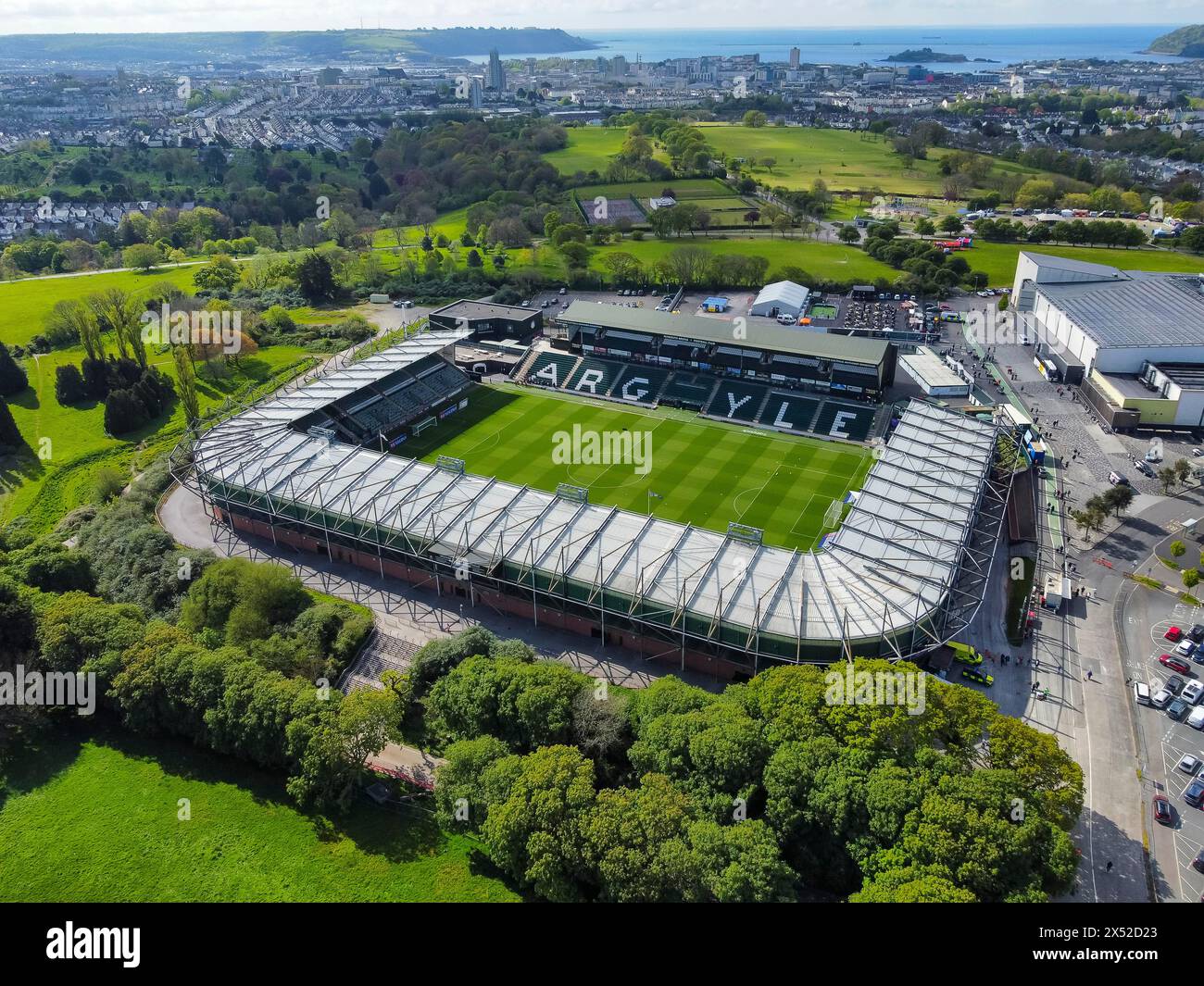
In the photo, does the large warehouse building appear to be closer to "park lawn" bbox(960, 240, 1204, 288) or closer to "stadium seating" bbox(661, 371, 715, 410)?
"park lawn" bbox(960, 240, 1204, 288)

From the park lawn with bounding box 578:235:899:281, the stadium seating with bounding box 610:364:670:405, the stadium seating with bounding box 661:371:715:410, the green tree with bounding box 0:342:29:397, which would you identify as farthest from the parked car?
the green tree with bounding box 0:342:29:397

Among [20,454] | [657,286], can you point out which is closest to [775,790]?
[20,454]

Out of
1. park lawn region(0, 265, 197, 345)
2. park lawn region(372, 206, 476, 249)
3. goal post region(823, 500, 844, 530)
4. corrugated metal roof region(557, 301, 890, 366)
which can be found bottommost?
goal post region(823, 500, 844, 530)

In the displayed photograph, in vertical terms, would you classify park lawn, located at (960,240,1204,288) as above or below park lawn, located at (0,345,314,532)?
above

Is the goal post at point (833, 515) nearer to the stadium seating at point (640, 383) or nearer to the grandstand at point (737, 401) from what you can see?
the grandstand at point (737, 401)

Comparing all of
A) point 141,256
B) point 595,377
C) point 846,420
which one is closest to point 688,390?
point 595,377
